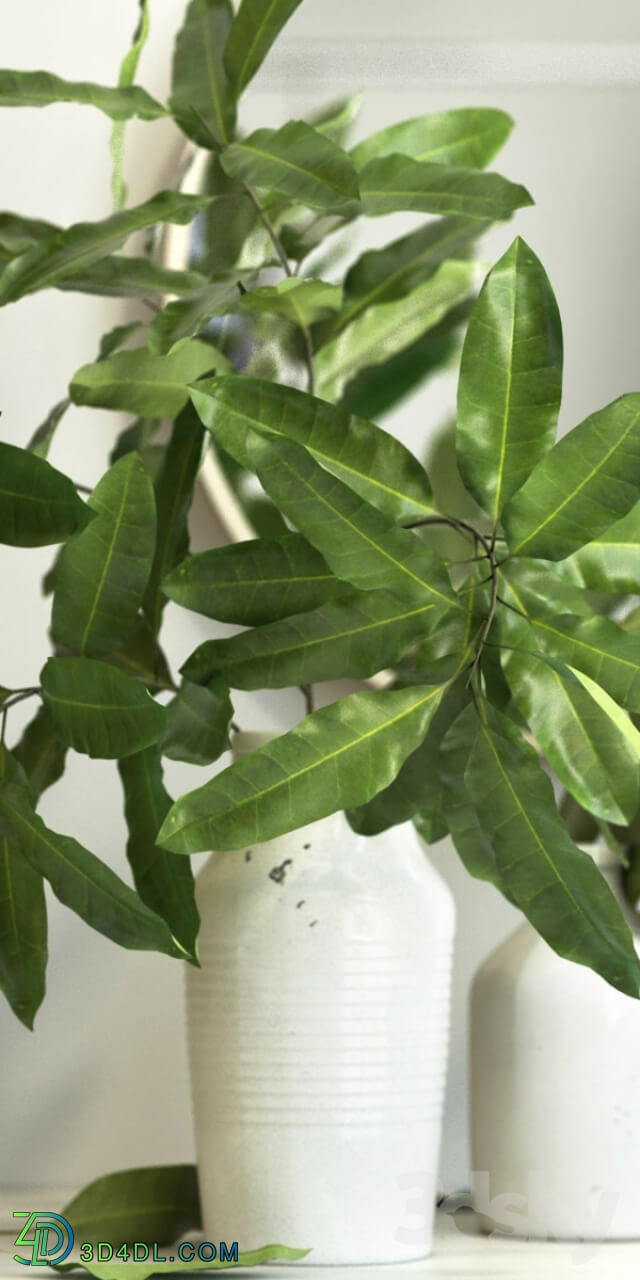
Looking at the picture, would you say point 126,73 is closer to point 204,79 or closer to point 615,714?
point 204,79

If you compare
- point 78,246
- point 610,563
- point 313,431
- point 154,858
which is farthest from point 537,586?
point 78,246

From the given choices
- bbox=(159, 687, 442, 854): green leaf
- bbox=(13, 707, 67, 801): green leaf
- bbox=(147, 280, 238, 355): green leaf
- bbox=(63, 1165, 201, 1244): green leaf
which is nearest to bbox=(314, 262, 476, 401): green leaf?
bbox=(147, 280, 238, 355): green leaf

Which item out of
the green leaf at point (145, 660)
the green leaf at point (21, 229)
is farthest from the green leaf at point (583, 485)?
the green leaf at point (21, 229)

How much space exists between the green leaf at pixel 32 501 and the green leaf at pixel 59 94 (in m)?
0.30

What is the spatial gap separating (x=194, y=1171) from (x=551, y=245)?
80 cm

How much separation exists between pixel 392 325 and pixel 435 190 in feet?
0.85

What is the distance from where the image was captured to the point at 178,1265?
0.73 m

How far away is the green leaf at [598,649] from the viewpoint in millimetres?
663

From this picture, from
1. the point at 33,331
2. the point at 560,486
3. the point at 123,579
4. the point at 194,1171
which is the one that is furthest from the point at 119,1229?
the point at 33,331

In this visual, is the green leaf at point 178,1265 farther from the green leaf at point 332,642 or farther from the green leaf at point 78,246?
the green leaf at point 78,246

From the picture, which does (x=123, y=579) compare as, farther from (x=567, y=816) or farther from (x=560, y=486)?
(x=567, y=816)

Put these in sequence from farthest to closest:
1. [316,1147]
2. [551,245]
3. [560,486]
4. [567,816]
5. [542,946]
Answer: [551,245] < [567,816] < [542,946] < [316,1147] < [560,486]

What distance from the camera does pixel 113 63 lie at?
1212 millimetres

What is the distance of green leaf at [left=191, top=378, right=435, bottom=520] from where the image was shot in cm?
67
